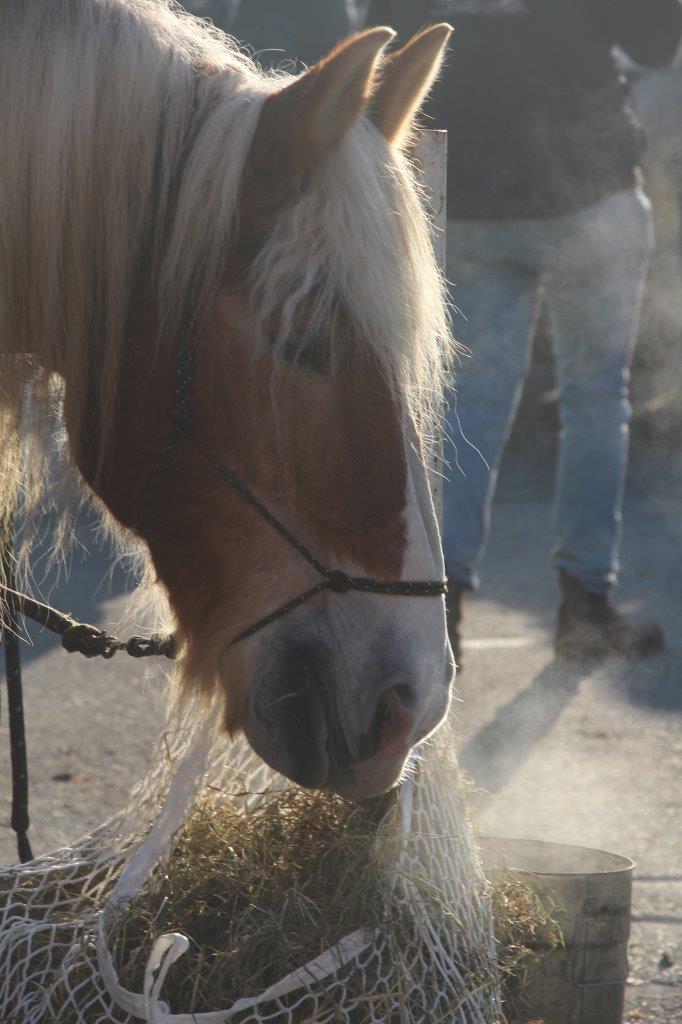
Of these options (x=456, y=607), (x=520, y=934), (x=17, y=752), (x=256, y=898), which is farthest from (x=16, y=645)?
(x=456, y=607)

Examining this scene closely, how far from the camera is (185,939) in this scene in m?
1.82

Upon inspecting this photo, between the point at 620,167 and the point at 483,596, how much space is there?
2433 millimetres

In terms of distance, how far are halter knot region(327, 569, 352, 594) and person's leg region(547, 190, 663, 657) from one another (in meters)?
A: 2.97

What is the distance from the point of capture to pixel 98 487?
2.13 metres

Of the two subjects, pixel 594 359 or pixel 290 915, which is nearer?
pixel 290 915

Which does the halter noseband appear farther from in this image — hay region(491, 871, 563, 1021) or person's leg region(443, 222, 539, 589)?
person's leg region(443, 222, 539, 589)

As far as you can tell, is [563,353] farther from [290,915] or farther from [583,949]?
[290,915]

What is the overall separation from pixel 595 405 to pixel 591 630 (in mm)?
863

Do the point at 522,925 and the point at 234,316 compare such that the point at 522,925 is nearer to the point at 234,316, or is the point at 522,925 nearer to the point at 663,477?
the point at 234,316

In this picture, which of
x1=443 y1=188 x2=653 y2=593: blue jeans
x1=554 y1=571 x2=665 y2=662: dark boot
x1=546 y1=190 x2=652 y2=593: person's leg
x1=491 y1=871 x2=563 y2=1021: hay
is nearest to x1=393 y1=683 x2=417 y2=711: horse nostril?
x1=491 y1=871 x2=563 y2=1021: hay

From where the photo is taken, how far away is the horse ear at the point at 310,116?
1873mm

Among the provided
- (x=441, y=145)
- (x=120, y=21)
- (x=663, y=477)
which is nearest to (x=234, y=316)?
(x=120, y=21)

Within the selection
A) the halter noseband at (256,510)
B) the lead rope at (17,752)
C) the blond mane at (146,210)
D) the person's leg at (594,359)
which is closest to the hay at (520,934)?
the halter noseband at (256,510)

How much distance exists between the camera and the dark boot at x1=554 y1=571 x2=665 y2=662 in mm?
5012
